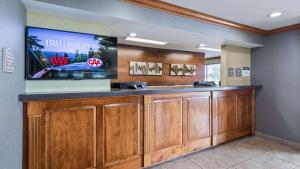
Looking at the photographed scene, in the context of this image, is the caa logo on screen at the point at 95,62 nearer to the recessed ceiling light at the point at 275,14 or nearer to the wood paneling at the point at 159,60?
the wood paneling at the point at 159,60

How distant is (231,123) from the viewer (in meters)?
3.42

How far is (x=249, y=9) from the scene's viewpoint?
2498 mm

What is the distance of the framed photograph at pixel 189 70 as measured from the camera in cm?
553

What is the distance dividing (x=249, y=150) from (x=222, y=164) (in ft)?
2.77

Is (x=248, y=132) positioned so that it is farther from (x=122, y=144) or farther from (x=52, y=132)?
(x=52, y=132)

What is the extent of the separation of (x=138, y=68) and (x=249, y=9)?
2854 mm

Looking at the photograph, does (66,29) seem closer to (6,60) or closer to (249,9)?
(6,60)

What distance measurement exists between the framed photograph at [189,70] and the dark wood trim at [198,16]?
228 cm

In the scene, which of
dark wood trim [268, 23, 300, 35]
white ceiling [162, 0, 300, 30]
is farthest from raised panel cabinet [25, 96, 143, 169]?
dark wood trim [268, 23, 300, 35]

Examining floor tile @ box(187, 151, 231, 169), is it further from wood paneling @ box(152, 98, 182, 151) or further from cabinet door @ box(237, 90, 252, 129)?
cabinet door @ box(237, 90, 252, 129)

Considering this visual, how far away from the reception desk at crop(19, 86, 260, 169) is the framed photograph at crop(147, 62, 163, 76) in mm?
2134

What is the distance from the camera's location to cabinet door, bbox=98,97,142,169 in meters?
2.09

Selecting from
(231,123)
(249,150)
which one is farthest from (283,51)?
(249,150)

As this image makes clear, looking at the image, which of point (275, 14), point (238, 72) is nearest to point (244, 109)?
point (238, 72)
